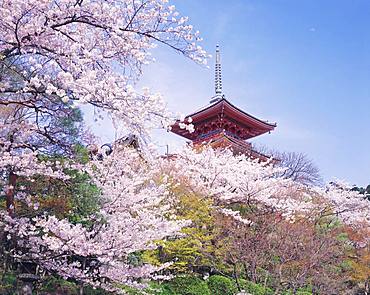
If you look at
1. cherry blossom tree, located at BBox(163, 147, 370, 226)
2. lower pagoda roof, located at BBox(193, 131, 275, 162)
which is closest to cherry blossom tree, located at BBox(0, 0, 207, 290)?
cherry blossom tree, located at BBox(163, 147, 370, 226)

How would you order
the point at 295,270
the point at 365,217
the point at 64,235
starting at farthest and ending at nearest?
the point at 365,217 → the point at 295,270 → the point at 64,235

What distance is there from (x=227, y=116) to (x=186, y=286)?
1308 centimetres

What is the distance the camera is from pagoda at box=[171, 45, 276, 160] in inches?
816

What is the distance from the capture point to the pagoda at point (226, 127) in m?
20.7

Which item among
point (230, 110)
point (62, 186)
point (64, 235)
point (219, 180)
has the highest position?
point (230, 110)

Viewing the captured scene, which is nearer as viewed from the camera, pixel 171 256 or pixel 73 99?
pixel 73 99

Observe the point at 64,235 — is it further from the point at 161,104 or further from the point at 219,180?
the point at 219,180

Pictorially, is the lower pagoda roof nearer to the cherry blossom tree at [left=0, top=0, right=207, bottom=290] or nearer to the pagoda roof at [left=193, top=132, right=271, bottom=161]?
the pagoda roof at [left=193, top=132, right=271, bottom=161]

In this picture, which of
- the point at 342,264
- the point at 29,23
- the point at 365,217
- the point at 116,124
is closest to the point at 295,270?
the point at 342,264

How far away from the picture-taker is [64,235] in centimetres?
652

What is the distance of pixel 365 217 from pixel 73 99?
18.0m

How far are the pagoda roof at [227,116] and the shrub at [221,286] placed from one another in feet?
34.5

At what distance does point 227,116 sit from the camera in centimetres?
2217

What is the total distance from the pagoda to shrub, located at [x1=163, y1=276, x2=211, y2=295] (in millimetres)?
10216
